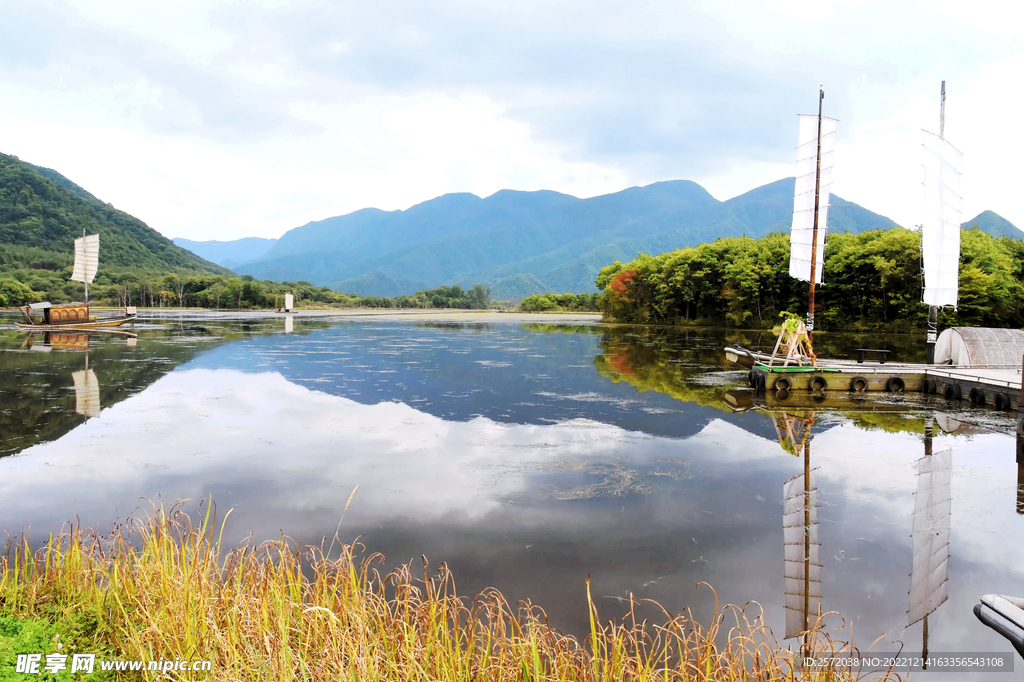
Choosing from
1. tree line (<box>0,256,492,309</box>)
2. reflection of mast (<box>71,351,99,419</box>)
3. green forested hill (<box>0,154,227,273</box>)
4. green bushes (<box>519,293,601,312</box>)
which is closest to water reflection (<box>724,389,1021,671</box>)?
reflection of mast (<box>71,351,99,419</box>)

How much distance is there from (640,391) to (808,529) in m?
9.86

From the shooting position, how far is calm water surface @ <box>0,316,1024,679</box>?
546 cm

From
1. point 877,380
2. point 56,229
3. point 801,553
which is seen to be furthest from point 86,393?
point 56,229

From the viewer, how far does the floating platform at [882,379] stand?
15.6 metres

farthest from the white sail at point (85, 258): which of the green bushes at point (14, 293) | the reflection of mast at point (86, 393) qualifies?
the green bushes at point (14, 293)

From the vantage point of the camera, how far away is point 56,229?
107 m

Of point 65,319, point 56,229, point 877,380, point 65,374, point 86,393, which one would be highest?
point 56,229

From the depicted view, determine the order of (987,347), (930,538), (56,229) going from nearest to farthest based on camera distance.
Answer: (930,538)
(987,347)
(56,229)

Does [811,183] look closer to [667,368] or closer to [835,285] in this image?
[667,368]

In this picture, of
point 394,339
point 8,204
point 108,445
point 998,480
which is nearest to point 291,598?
point 108,445

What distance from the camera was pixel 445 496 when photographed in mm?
7660

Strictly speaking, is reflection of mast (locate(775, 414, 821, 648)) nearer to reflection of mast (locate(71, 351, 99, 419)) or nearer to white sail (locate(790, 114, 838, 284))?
reflection of mast (locate(71, 351, 99, 419))

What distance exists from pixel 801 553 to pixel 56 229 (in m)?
134

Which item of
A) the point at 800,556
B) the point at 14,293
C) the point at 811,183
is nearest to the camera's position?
the point at 800,556
